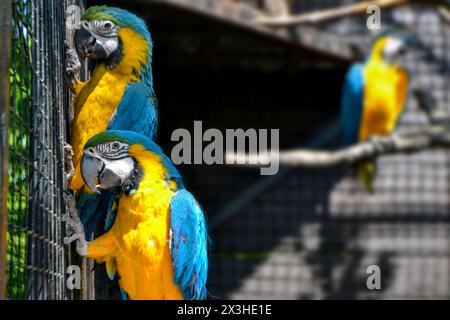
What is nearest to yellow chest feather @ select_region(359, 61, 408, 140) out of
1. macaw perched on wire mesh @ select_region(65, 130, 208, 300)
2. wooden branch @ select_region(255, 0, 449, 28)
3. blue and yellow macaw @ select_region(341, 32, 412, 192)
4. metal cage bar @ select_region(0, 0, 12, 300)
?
blue and yellow macaw @ select_region(341, 32, 412, 192)

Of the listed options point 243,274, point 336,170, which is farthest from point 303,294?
point 336,170

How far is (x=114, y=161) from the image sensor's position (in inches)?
63.7

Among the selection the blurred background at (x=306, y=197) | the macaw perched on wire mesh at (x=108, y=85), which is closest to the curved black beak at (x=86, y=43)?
the macaw perched on wire mesh at (x=108, y=85)

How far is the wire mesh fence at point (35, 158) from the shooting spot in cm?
137

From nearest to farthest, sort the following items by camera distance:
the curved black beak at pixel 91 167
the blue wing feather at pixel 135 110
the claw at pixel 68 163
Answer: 1. the curved black beak at pixel 91 167
2. the claw at pixel 68 163
3. the blue wing feather at pixel 135 110

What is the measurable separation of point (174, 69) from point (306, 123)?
74cm

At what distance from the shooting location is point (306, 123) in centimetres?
435

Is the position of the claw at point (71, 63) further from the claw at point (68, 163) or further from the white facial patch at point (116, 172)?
the white facial patch at point (116, 172)

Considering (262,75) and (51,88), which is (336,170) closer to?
(262,75)

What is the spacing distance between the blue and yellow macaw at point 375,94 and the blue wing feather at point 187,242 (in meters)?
2.55

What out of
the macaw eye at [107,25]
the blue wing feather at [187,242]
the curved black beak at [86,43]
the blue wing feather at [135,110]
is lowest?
the blue wing feather at [187,242]

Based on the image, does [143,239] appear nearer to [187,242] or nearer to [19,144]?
[187,242]

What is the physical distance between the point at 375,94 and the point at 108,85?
289 centimetres

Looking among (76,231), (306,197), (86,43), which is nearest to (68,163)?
(76,231)
